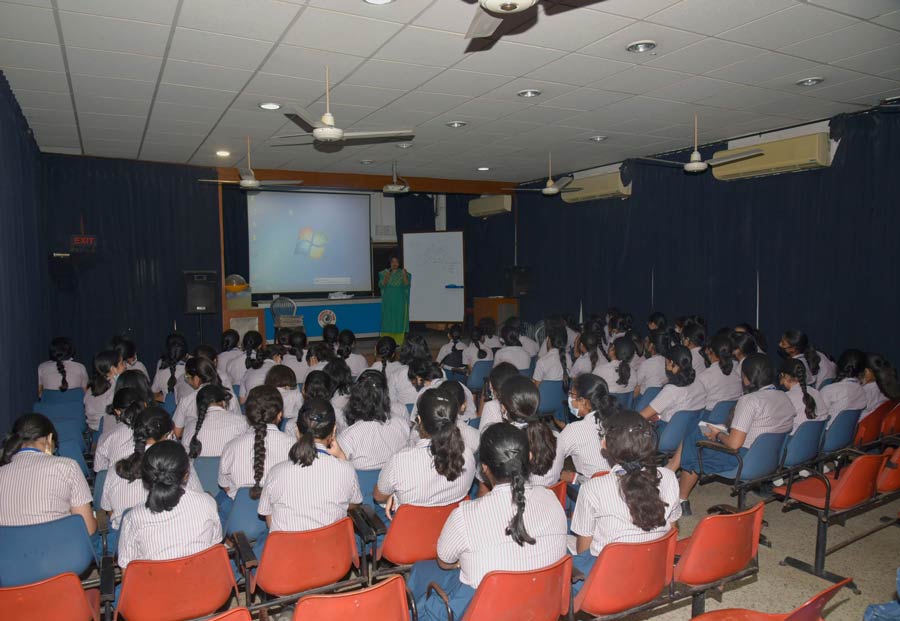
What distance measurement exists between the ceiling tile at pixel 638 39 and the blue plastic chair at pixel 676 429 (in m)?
2.55

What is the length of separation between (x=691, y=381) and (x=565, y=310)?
638 centimetres

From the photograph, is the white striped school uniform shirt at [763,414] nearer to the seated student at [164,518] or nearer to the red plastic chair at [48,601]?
the seated student at [164,518]

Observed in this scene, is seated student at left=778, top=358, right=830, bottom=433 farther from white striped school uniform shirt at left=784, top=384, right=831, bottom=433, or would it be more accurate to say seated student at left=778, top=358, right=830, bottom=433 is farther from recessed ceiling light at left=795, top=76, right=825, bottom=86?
recessed ceiling light at left=795, top=76, right=825, bottom=86

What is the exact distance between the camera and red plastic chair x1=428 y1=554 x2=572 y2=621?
78.6 inches

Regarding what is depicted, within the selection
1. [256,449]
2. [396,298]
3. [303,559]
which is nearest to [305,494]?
[303,559]

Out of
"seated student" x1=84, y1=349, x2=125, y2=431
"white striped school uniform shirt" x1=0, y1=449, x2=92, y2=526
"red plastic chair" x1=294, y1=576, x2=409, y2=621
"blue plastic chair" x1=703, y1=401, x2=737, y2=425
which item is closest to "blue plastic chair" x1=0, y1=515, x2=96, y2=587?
"white striped school uniform shirt" x1=0, y1=449, x2=92, y2=526

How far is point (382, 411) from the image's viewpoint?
3520 millimetres

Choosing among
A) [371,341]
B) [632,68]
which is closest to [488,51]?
[632,68]

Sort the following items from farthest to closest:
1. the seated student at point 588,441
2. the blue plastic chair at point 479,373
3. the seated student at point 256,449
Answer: the blue plastic chair at point 479,373
the seated student at point 588,441
the seated student at point 256,449

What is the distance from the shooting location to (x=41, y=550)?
2.41 m

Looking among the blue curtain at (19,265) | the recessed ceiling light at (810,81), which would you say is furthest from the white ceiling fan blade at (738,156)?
the blue curtain at (19,265)

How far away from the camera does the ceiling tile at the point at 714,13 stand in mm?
3436

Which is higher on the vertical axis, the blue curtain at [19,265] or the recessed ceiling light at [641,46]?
the recessed ceiling light at [641,46]

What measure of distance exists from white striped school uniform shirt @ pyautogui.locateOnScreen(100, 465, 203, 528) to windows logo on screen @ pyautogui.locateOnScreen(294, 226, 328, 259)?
9.26 meters
